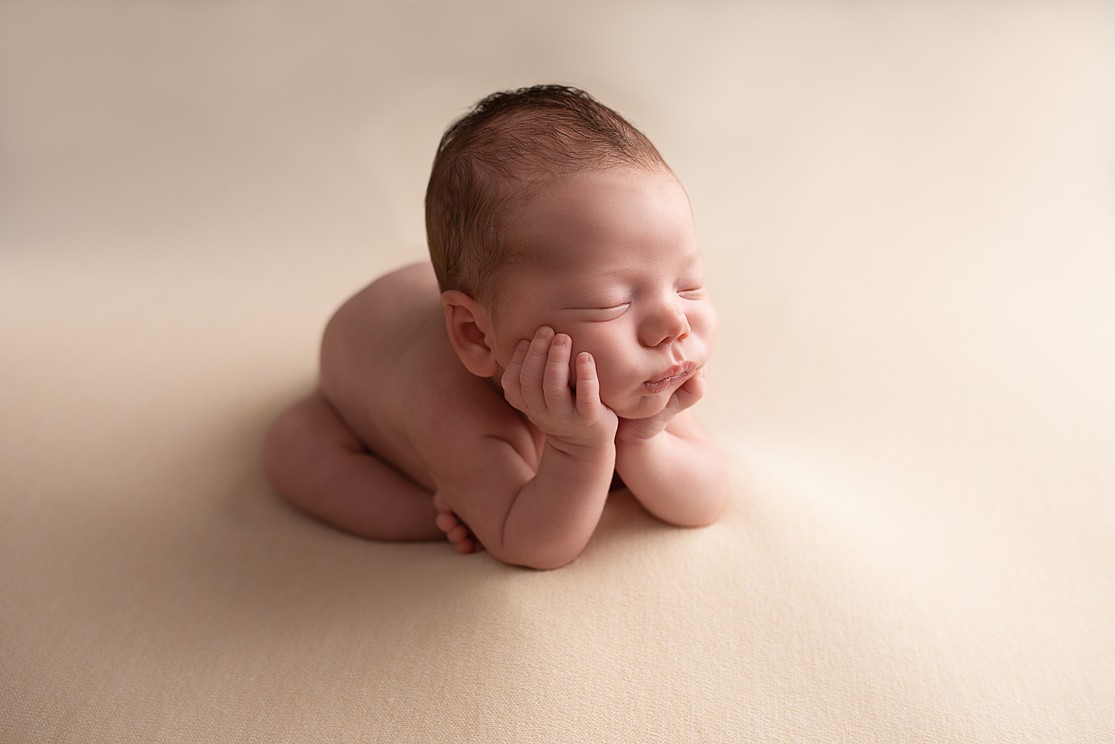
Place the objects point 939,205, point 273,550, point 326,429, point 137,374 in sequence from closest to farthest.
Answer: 1. point 273,550
2. point 326,429
3. point 137,374
4. point 939,205

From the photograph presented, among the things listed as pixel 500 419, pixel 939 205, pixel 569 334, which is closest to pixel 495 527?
pixel 500 419

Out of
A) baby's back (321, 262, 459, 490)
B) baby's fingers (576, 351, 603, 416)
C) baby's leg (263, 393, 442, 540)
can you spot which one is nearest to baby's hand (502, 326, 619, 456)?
baby's fingers (576, 351, 603, 416)

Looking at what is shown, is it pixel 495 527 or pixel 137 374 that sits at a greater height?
pixel 495 527

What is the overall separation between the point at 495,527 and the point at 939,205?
4.55 feet

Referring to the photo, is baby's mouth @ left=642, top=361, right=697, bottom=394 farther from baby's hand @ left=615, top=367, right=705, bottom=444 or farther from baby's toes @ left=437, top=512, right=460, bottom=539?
baby's toes @ left=437, top=512, right=460, bottom=539

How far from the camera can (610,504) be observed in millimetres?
1354

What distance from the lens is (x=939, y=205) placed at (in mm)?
2211

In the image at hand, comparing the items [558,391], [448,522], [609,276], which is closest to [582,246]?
[609,276]

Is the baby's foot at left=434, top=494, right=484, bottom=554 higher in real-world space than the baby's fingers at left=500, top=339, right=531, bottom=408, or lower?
lower

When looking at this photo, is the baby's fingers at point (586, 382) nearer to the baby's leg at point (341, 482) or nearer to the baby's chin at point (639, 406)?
the baby's chin at point (639, 406)

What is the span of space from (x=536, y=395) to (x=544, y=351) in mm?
47

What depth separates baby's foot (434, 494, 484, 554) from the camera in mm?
1289

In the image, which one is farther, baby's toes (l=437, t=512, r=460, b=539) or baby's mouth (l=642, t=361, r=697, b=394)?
baby's toes (l=437, t=512, r=460, b=539)

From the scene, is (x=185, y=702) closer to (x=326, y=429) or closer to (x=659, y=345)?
(x=326, y=429)
